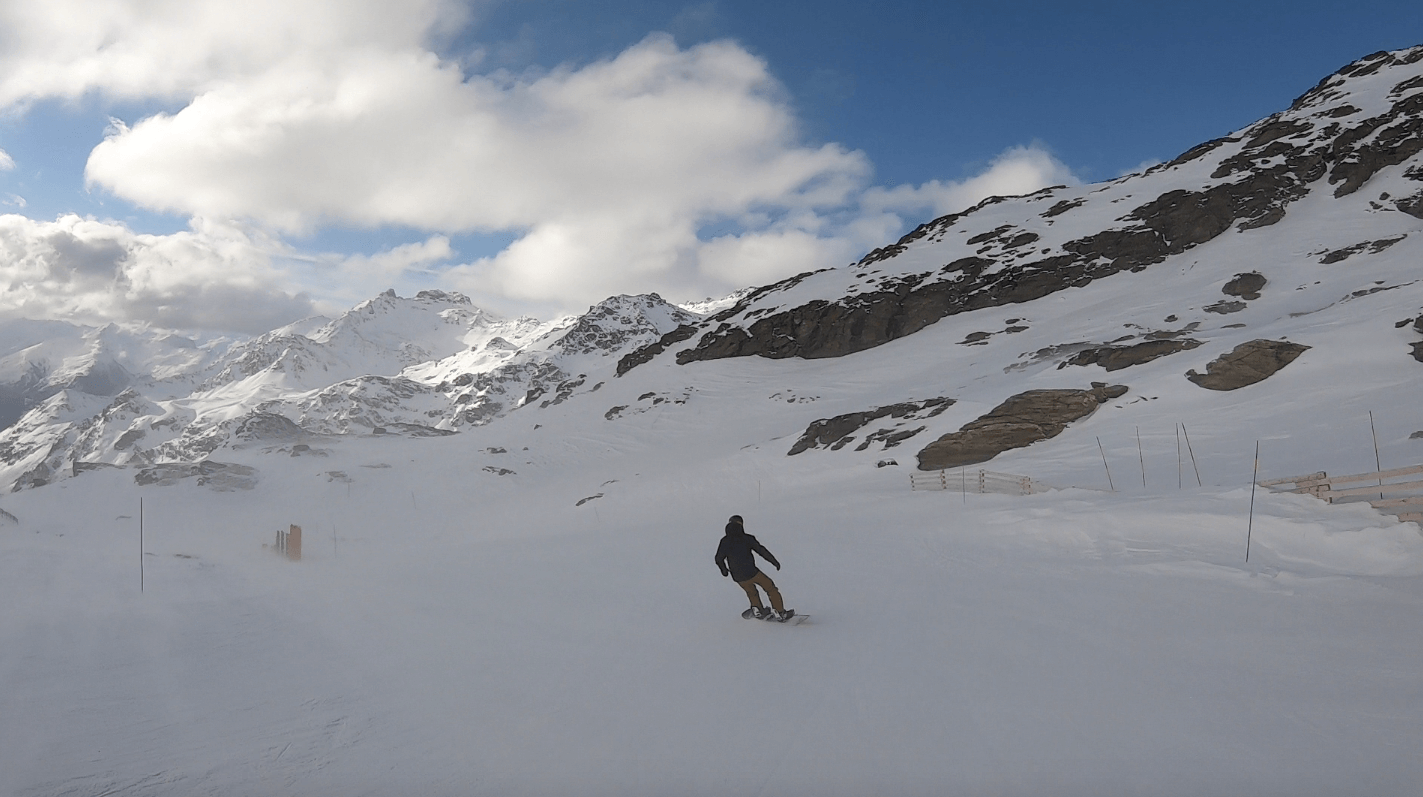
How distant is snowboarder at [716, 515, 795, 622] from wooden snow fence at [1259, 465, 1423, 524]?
8.78 metres

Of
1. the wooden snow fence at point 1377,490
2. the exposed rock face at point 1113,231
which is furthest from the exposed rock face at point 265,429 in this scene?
the wooden snow fence at point 1377,490

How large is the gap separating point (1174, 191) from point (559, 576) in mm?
66794

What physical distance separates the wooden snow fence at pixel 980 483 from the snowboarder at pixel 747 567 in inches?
453

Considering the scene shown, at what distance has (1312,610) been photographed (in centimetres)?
773

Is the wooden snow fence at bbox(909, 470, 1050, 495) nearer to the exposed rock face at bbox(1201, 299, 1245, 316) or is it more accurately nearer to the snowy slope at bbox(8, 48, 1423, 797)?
the snowy slope at bbox(8, 48, 1423, 797)

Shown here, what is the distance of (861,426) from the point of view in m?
34.1

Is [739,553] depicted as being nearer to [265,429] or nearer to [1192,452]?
[1192,452]

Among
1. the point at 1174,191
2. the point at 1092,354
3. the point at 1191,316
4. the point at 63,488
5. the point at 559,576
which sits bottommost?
the point at 559,576

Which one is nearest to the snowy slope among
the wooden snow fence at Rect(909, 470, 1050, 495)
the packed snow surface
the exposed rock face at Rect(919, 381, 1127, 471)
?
the packed snow surface

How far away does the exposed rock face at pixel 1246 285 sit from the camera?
40.0 m

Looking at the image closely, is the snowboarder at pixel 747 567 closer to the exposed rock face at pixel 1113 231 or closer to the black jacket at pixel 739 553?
the black jacket at pixel 739 553

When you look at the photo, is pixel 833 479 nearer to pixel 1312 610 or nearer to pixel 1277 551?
pixel 1277 551

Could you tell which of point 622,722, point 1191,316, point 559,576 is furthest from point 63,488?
point 1191,316

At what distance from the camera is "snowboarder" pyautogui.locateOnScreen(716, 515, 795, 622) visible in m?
8.80
